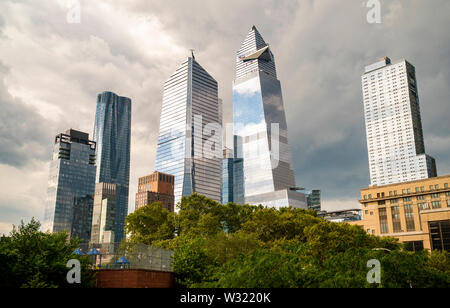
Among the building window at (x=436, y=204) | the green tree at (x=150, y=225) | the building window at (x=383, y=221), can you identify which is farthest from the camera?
the building window at (x=383, y=221)

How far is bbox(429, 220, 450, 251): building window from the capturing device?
9956cm

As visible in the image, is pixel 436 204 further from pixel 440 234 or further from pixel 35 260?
pixel 35 260

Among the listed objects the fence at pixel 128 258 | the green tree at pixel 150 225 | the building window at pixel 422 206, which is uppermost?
the building window at pixel 422 206

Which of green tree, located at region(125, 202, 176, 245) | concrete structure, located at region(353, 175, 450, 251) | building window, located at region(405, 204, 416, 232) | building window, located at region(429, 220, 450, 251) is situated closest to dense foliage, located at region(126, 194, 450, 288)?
green tree, located at region(125, 202, 176, 245)

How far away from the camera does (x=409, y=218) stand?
135 meters

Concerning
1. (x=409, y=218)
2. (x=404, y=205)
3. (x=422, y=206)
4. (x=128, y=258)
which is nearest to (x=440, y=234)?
(x=409, y=218)

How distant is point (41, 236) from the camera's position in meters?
32.3

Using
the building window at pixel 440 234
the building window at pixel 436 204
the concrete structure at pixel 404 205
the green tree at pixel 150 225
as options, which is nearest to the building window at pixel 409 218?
the concrete structure at pixel 404 205

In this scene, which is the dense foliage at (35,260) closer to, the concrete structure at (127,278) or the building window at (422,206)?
the concrete structure at (127,278)

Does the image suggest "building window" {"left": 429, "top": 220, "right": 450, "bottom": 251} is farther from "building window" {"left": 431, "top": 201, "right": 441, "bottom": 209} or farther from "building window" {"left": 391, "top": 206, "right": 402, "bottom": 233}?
"building window" {"left": 391, "top": 206, "right": 402, "bottom": 233}

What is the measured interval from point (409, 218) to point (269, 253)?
12200 centimetres

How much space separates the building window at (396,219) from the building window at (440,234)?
34.5 metres

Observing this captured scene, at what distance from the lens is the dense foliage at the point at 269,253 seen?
26.2 m
